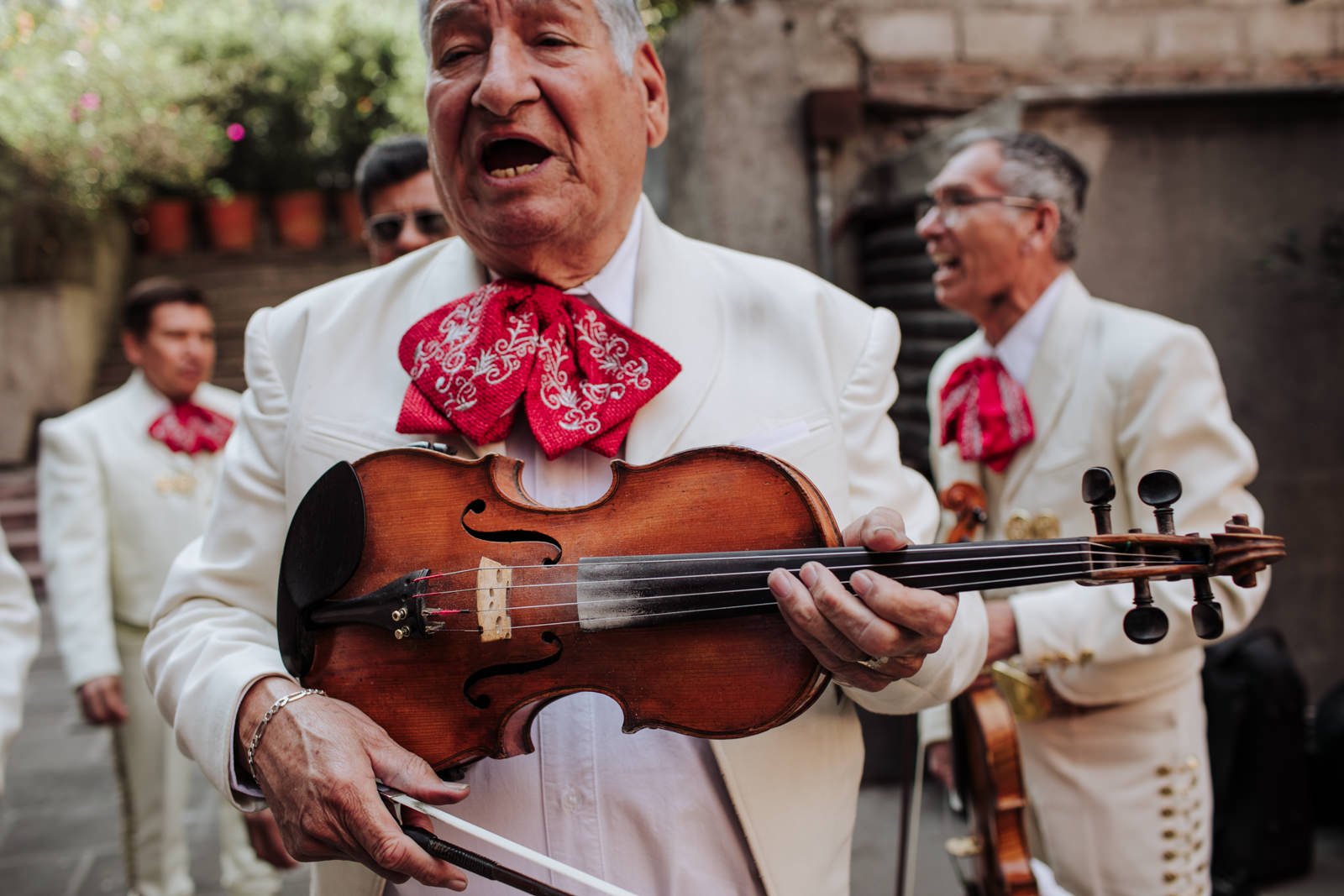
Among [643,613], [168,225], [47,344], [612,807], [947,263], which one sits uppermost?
[168,225]

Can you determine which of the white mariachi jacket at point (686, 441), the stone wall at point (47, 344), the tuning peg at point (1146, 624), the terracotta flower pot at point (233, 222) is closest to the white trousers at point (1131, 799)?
the white mariachi jacket at point (686, 441)

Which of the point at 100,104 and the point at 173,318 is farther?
the point at 100,104

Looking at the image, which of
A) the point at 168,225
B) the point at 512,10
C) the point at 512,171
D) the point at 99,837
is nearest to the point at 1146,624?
the point at 512,171

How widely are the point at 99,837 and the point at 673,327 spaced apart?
4.41m

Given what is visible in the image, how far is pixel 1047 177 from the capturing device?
2801 millimetres

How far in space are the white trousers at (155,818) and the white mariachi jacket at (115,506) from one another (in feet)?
0.68

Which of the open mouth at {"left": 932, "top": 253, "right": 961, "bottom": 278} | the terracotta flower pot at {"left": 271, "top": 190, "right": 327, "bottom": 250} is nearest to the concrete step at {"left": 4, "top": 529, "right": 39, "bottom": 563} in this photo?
the terracotta flower pot at {"left": 271, "top": 190, "right": 327, "bottom": 250}

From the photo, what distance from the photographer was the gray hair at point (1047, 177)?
2.78 meters

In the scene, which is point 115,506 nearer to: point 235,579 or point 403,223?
point 403,223

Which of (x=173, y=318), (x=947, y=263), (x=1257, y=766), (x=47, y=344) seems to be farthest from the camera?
(x=47, y=344)

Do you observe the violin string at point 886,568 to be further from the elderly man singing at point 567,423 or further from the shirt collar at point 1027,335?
the shirt collar at point 1027,335

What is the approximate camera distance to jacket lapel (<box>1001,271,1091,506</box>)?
8.26ft

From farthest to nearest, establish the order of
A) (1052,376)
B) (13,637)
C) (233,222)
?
(233,222) < (1052,376) < (13,637)

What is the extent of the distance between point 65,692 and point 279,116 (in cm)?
742
